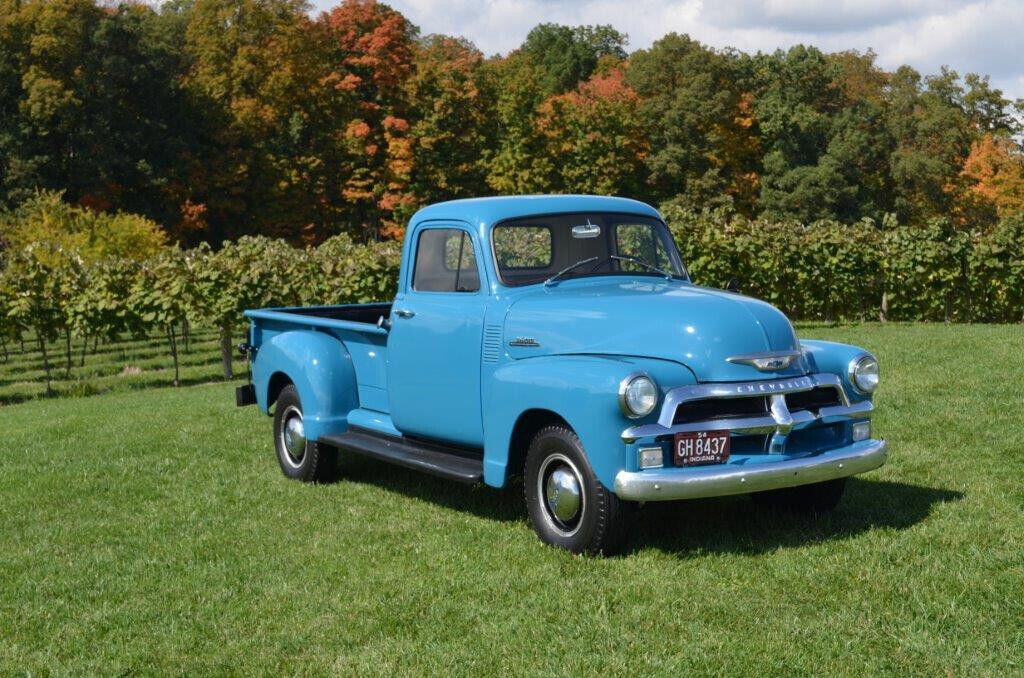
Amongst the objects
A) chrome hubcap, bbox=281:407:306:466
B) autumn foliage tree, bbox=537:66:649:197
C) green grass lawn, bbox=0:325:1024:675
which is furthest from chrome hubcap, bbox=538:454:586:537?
autumn foliage tree, bbox=537:66:649:197

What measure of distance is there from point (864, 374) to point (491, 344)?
225 centimetres

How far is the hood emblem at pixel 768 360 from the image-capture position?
6379mm

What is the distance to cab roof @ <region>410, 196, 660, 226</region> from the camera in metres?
7.70

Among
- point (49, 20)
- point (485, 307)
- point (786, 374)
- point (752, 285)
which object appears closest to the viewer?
point (786, 374)

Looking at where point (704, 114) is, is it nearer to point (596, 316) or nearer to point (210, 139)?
point (210, 139)

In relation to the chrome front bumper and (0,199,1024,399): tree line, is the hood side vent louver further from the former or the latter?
(0,199,1024,399): tree line

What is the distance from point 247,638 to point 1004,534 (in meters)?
4.14

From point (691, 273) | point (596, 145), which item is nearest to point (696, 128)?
point (596, 145)

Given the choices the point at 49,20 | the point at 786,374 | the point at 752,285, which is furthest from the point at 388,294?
the point at 49,20

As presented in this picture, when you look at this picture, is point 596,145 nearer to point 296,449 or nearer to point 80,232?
point 80,232

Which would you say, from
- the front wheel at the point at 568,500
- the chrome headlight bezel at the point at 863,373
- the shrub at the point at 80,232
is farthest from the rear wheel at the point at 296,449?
the shrub at the point at 80,232

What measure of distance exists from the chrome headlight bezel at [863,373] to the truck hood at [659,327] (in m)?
0.47

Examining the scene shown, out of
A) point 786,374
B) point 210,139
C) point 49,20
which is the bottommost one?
point 786,374

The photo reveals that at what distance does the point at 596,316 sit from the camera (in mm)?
6785
